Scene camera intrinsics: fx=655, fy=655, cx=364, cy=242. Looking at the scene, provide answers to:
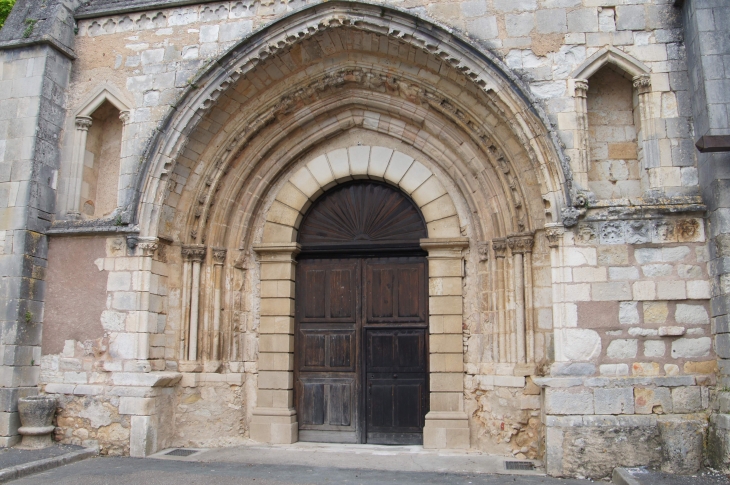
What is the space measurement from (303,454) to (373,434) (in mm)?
968

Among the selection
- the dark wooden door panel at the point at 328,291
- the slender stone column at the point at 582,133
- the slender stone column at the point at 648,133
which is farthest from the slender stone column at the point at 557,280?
the dark wooden door panel at the point at 328,291

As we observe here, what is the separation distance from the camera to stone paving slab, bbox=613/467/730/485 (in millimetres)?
5277

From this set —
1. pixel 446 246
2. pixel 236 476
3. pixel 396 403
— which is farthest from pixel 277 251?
pixel 236 476

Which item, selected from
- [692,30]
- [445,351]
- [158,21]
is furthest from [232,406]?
[692,30]

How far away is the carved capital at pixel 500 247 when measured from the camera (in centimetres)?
702

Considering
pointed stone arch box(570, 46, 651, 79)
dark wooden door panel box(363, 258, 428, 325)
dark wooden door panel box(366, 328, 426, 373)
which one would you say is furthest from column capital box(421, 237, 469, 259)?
pointed stone arch box(570, 46, 651, 79)

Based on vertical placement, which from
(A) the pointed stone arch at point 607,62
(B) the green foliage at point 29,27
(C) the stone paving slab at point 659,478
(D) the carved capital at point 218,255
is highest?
(B) the green foliage at point 29,27

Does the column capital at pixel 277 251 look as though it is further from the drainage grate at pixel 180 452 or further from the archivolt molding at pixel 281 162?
the drainage grate at pixel 180 452

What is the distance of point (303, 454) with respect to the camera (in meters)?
6.81

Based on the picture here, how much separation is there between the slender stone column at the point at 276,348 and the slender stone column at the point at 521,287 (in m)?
2.56

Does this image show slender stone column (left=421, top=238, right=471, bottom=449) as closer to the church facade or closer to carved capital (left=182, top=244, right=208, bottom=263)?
the church facade

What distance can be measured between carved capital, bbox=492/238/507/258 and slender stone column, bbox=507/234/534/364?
0.48 feet

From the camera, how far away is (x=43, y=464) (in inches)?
239

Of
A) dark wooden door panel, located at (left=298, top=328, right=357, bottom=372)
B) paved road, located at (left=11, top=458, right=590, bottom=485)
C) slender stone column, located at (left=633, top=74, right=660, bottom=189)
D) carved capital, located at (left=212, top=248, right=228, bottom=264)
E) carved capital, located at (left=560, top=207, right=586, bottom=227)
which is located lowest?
paved road, located at (left=11, top=458, right=590, bottom=485)
